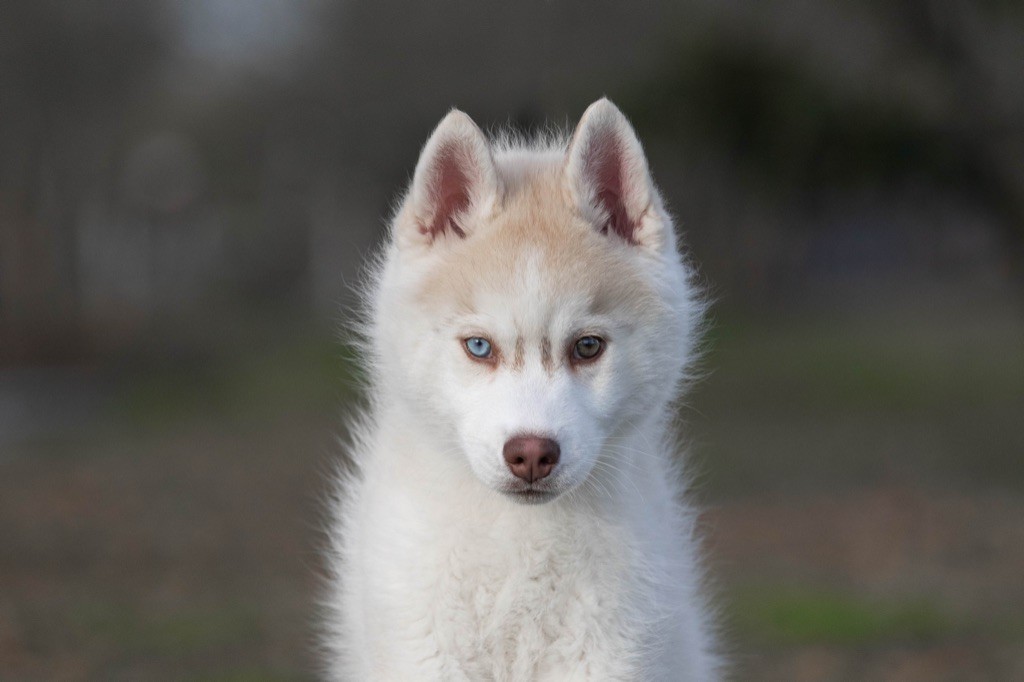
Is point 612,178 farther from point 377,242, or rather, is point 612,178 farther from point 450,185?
point 377,242

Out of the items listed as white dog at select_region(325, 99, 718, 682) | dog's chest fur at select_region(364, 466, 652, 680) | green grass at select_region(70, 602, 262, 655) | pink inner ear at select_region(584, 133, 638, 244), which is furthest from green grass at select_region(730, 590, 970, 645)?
pink inner ear at select_region(584, 133, 638, 244)

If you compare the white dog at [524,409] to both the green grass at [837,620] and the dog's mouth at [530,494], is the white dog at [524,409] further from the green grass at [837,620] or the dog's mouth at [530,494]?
the green grass at [837,620]

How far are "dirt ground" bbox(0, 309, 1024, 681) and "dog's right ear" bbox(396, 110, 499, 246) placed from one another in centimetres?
239

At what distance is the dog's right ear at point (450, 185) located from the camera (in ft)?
13.7

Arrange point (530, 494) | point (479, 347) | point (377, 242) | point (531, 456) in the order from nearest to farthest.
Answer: point (531, 456) → point (530, 494) → point (479, 347) → point (377, 242)

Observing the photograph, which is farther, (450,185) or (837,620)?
(837,620)

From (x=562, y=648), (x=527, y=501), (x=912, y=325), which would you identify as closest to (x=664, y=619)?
(x=562, y=648)

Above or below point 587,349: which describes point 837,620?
below

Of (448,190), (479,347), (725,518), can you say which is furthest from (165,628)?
(725,518)

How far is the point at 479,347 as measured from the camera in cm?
400

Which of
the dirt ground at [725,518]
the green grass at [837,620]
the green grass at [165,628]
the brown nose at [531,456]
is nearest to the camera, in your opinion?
the brown nose at [531,456]

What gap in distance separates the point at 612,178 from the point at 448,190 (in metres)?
0.58

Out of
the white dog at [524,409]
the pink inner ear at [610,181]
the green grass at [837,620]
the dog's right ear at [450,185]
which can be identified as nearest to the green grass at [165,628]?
the green grass at [837,620]

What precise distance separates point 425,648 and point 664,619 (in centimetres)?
87
